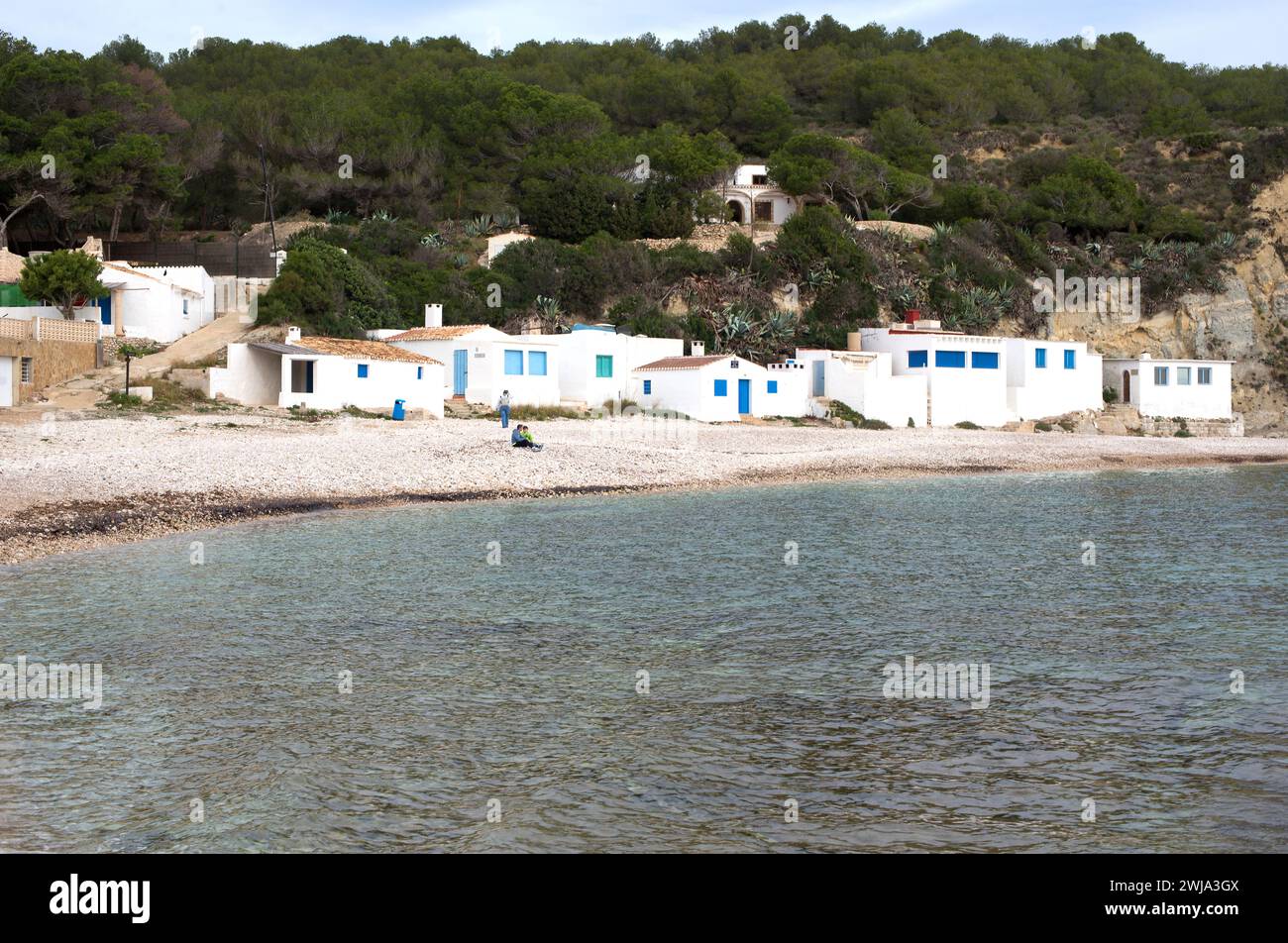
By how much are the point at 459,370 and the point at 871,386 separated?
1541 cm

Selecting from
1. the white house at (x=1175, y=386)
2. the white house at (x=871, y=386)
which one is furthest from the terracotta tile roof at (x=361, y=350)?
the white house at (x=1175, y=386)

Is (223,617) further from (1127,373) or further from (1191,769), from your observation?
(1127,373)

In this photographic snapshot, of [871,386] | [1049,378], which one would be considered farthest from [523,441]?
[1049,378]

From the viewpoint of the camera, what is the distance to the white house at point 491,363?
42906 millimetres

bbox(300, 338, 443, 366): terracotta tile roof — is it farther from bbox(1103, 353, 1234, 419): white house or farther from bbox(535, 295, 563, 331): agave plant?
bbox(1103, 353, 1234, 419): white house

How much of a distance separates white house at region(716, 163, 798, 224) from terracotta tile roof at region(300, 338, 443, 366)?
37.5 meters

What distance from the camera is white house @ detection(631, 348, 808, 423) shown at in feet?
146

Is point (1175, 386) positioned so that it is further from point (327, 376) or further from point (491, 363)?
point (327, 376)

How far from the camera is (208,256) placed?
188ft

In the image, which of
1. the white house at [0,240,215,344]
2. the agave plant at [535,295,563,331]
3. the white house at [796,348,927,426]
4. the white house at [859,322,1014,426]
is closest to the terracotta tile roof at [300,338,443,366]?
the white house at [0,240,215,344]

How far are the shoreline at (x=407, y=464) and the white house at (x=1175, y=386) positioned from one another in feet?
29.5

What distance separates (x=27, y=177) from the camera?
58656 mm

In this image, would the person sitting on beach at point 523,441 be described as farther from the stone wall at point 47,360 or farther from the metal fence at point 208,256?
the metal fence at point 208,256
